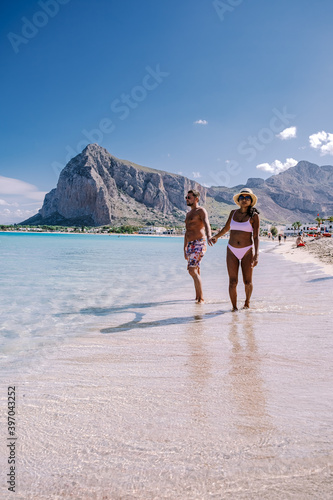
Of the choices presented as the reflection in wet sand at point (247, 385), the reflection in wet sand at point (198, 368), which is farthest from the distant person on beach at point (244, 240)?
the reflection in wet sand at point (247, 385)

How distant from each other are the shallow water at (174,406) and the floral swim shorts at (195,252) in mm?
1579

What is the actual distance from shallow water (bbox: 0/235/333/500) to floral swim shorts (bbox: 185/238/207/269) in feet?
5.18

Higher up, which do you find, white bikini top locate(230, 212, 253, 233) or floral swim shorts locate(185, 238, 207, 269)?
white bikini top locate(230, 212, 253, 233)

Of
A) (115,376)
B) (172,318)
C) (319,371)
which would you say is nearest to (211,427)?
(115,376)

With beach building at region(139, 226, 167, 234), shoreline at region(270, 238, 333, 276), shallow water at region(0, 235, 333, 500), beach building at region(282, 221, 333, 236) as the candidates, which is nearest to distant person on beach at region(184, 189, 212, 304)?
shallow water at region(0, 235, 333, 500)

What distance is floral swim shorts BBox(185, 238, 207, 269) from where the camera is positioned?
6.10 meters

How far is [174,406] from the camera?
205cm

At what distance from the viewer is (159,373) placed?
264cm

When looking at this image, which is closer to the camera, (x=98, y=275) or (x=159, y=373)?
(x=159, y=373)

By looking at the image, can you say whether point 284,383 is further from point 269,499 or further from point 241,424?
point 269,499

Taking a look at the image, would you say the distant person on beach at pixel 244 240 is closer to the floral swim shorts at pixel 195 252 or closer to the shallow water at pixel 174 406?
the shallow water at pixel 174 406

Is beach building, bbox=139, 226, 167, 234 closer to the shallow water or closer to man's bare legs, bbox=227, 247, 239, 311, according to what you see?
man's bare legs, bbox=227, 247, 239, 311

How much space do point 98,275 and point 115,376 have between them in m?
8.01

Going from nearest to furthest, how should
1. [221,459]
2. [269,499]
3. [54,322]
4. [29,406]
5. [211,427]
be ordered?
[269,499], [221,459], [211,427], [29,406], [54,322]
